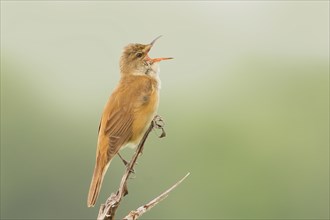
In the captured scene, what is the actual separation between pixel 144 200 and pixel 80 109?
51.2 feet

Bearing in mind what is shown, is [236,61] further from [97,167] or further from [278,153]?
[97,167]

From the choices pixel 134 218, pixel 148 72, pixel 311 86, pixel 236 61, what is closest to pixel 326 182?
pixel 311 86

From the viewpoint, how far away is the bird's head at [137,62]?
8008 millimetres

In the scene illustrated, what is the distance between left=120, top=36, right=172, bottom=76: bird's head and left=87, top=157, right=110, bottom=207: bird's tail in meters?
1.66

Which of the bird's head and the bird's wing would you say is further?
the bird's head

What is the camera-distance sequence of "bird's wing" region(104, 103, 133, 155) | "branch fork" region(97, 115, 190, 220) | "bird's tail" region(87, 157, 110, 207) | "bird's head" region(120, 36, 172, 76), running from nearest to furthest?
1. "branch fork" region(97, 115, 190, 220)
2. "bird's tail" region(87, 157, 110, 207)
3. "bird's wing" region(104, 103, 133, 155)
4. "bird's head" region(120, 36, 172, 76)

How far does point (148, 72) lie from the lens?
8.10 m

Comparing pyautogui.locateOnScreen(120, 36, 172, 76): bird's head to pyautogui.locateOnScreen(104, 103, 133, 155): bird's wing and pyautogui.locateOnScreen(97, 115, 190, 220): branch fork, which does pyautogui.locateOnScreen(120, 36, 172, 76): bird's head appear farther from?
pyautogui.locateOnScreen(97, 115, 190, 220): branch fork

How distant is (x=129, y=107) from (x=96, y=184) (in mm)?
1307

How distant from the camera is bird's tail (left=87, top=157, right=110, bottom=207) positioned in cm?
570

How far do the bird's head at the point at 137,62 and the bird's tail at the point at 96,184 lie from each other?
166 centimetres

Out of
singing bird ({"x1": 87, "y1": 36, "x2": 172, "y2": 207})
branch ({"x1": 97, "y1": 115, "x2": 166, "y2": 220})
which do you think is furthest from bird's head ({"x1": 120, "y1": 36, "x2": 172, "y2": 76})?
branch ({"x1": 97, "y1": 115, "x2": 166, "y2": 220})

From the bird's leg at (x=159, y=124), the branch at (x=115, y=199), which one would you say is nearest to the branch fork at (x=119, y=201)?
the branch at (x=115, y=199)

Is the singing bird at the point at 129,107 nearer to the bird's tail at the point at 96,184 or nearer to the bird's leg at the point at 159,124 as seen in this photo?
the bird's tail at the point at 96,184
